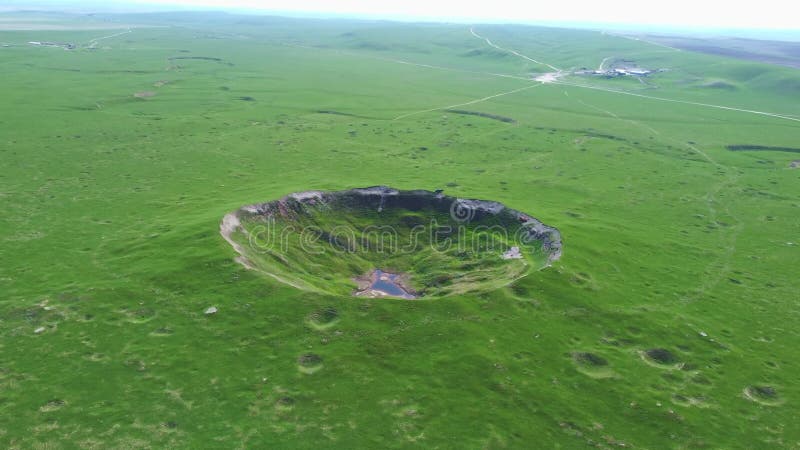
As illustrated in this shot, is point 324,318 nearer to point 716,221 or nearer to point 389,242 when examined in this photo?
point 389,242

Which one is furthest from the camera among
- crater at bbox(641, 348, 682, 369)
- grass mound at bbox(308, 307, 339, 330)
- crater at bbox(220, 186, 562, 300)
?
crater at bbox(220, 186, 562, 300)

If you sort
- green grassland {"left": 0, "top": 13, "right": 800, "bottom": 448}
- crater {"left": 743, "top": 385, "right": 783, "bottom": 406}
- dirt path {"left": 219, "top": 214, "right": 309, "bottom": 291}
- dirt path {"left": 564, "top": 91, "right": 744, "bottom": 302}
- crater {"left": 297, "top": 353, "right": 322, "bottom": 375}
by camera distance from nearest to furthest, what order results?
green grassland {"left": 0, "top": 13, "right": 800, "bottom": 448}, crater {"left": 743, "top": 385, "right": 783, "bottom": 406}, crater {"left": 297, "top": 353, "right": 322, "bottom": 375}, dirt path {"left": 219, "top": 214, "right": 309, "bottom": 291}, dirt path {"left": 564, "top": 91, "right": 744, "bottom": 302}

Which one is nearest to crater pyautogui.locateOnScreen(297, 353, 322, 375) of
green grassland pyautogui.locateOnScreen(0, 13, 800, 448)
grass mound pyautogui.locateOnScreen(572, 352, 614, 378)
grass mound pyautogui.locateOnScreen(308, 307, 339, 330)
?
green grassland pyautogui.locateOnScreen(0, 13, 800, 448)

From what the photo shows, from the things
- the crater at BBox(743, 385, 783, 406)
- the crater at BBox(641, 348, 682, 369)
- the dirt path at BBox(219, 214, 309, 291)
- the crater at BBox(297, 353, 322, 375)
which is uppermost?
the dirt path at BBox(219, 214, 309, 291)

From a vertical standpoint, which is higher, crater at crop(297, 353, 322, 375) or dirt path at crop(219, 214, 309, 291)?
dirt path at crop(219, 214, 309, 291)

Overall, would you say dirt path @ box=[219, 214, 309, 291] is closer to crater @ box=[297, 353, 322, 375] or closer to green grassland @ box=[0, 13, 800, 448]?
green grassland @ box=[0, 13, 800, 448]

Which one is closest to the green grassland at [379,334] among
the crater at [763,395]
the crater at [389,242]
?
the crater at [763,395]

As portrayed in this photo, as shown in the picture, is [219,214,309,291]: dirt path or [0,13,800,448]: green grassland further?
[219,214,309,291]: dirt path

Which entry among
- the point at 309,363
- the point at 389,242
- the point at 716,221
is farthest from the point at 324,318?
the point at 716,221

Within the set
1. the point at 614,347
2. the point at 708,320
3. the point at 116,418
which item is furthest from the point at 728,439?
the point at 116,418
